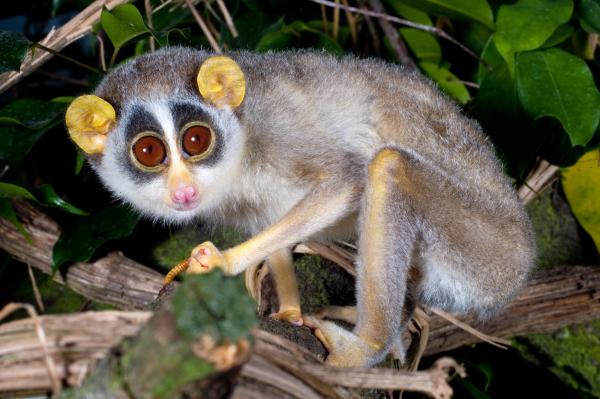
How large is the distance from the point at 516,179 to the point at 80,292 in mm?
2253

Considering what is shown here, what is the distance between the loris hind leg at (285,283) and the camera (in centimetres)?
322

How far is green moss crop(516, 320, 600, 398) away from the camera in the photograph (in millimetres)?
4059

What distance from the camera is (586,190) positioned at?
13.9ft

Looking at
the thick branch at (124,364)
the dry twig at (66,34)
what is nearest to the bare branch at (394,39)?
the dry twig at (66,34)

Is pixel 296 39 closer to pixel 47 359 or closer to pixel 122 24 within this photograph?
pixel 122 24

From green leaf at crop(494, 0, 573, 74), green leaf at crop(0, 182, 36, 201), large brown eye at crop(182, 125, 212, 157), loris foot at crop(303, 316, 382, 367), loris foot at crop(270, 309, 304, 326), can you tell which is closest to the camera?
loris foot at crop(303, 316, 382, 367)

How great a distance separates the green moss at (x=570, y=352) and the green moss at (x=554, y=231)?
14.7 inches

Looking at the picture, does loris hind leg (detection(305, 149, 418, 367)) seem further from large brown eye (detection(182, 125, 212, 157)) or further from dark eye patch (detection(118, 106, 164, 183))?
dark eye patch (detection(118, 106, 164, 183))

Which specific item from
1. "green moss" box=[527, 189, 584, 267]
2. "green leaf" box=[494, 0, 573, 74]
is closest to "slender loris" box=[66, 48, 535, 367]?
"green leaf" box=[494, 0, 573, 74]

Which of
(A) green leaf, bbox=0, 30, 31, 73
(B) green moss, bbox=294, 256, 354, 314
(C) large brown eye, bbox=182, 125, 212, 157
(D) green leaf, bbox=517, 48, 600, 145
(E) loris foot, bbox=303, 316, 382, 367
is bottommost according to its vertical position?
(B) green moss, bbox=294, 256, 354, 314

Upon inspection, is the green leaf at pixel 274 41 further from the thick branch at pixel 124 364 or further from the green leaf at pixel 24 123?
the thick branch at pixel 124 364

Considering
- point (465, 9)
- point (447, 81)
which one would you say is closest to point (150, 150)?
point (465, 9)

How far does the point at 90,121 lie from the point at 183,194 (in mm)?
479

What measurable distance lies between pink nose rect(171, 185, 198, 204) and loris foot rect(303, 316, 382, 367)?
2.14 feet
